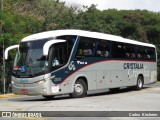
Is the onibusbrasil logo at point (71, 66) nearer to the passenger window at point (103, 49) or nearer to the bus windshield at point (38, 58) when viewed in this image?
the bus windshield at point (38, 58)

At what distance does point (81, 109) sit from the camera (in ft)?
46.7

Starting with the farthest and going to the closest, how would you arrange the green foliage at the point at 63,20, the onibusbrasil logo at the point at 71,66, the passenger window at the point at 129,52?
the green foliage at the point at 63,20, the passenger window at the point at 129,52, the onibusbrasil logo at the point at 71,66

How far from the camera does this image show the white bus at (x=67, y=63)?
58.6 feet

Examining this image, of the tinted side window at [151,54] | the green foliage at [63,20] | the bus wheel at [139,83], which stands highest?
the green foliage at [63,20]

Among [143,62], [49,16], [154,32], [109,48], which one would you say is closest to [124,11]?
[154,32]

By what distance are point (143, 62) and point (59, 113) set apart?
46.7 ft

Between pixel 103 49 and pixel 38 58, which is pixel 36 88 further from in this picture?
pixel 103 49

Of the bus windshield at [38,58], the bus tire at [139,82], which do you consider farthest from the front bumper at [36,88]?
the bus tire at [139,82]

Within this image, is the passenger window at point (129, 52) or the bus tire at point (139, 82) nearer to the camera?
the passenger window at point (129, 52)

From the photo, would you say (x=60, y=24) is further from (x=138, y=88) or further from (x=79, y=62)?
(x=79, y=62)

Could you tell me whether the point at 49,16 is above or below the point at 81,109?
above

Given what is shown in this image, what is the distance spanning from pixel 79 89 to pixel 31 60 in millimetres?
3019

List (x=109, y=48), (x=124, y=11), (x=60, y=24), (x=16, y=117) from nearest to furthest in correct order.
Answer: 1. (x=16, y=117)
2. (x=109, y=48)
3. (x=60, y=24)
4. (x=124, y=11)

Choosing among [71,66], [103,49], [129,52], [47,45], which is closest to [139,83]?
[129,52]
